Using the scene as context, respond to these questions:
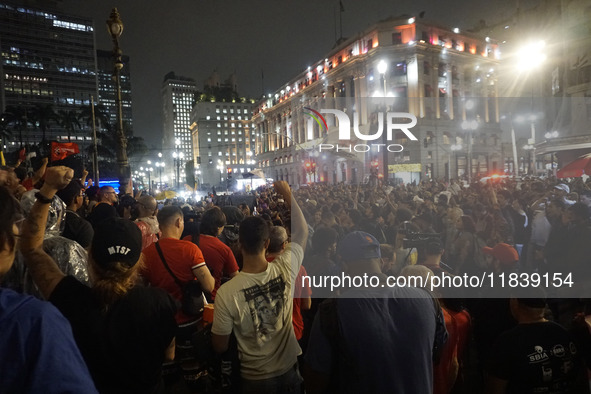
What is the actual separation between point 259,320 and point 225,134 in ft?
457

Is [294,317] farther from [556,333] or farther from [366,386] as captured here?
[556,333]

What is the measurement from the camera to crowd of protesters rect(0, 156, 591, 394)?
141 cm

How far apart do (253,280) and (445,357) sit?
165 cm

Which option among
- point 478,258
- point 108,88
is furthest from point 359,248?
point 108,88

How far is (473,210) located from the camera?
658 cm

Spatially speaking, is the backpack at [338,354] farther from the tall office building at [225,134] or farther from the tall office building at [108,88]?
the tall office building at [108,88]

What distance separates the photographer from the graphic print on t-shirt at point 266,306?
108 inches

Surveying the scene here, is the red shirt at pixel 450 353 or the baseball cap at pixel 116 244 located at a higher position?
the baseball cap at pixel 116 244

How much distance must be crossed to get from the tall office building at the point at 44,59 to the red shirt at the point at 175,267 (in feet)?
414

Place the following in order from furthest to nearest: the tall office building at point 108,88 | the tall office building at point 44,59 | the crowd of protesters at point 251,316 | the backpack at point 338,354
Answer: the tall office building at point 108,88 < the tall office building at point 44,59 < the backpack at point 338,354 < the crowd of protesters at point 251,316

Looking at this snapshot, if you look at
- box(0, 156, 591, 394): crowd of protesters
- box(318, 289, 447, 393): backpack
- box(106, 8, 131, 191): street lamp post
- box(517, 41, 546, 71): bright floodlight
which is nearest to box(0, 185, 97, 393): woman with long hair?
box(0, 156, 591, 394): crowd of protesters

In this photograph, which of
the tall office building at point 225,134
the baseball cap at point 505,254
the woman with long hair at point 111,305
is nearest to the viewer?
the woman with long hair at point 111,305

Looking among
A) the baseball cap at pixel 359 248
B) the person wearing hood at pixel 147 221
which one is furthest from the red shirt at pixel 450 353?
the person wearing hood at pixel 147 221

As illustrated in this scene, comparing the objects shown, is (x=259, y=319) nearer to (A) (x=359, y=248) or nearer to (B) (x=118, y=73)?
(A) (x=359, y=248)
